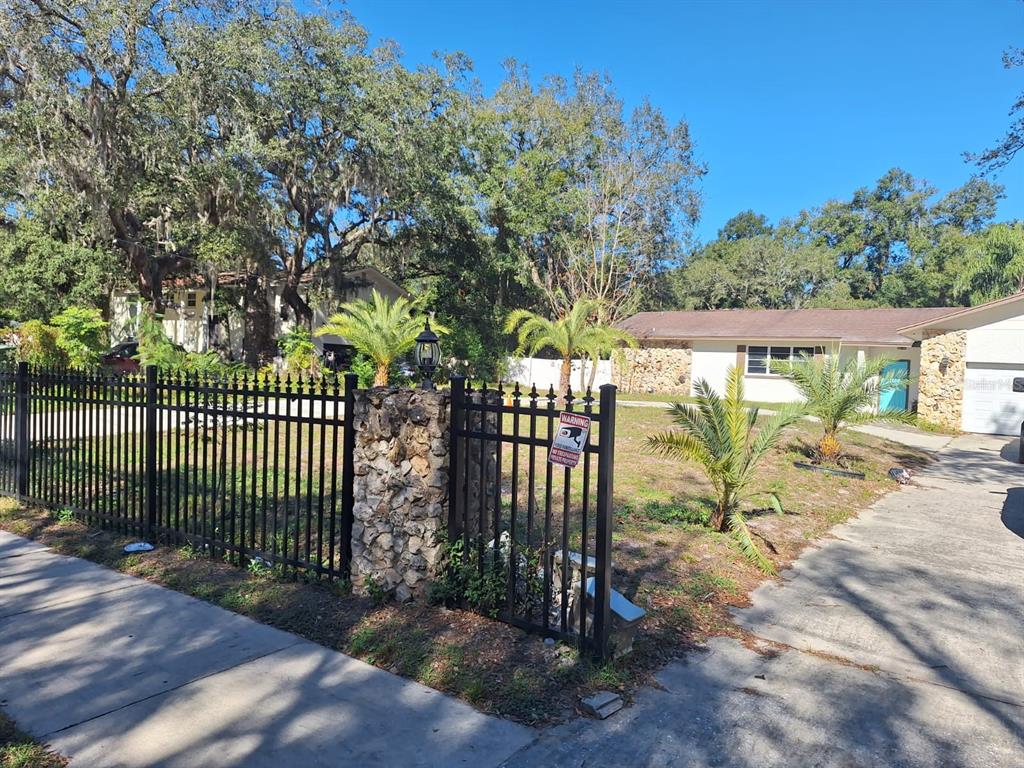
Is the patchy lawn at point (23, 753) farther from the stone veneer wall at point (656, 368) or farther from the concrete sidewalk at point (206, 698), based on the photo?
the stone veneer wall at point (656, 368)

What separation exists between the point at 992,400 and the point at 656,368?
12.1 meters

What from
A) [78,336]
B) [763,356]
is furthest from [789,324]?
[78,336]

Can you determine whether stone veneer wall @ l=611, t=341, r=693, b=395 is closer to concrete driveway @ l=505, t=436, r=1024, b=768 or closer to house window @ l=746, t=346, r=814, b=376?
house window @ l=746, t=346, r=814, b=376

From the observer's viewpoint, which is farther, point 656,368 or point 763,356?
point 656,368

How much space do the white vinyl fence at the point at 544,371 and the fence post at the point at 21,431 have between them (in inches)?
901

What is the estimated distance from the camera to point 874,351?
23.1 meters

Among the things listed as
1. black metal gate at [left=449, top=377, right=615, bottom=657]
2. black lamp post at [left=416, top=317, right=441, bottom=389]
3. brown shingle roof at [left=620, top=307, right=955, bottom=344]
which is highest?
brown shingle roof at [left=620, top=307, right=955, bottom=344]

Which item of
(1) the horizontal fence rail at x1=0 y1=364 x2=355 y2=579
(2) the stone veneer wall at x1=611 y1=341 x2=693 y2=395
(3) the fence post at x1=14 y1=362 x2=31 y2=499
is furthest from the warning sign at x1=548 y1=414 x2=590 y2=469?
(2) the stone veneer wall at x1=611 y1=341 x2=693 y2=395

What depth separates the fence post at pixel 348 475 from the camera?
5.02m

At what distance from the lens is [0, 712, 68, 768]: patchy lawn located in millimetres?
2969

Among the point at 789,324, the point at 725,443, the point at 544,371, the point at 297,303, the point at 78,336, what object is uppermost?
the point at 297,303

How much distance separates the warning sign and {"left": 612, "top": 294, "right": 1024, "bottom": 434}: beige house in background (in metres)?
8.02

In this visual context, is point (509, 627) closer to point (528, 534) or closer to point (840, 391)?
point (528, 534)

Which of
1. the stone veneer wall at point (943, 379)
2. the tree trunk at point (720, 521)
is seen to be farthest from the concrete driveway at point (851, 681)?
the stone veneer wall at point (943, 379)
